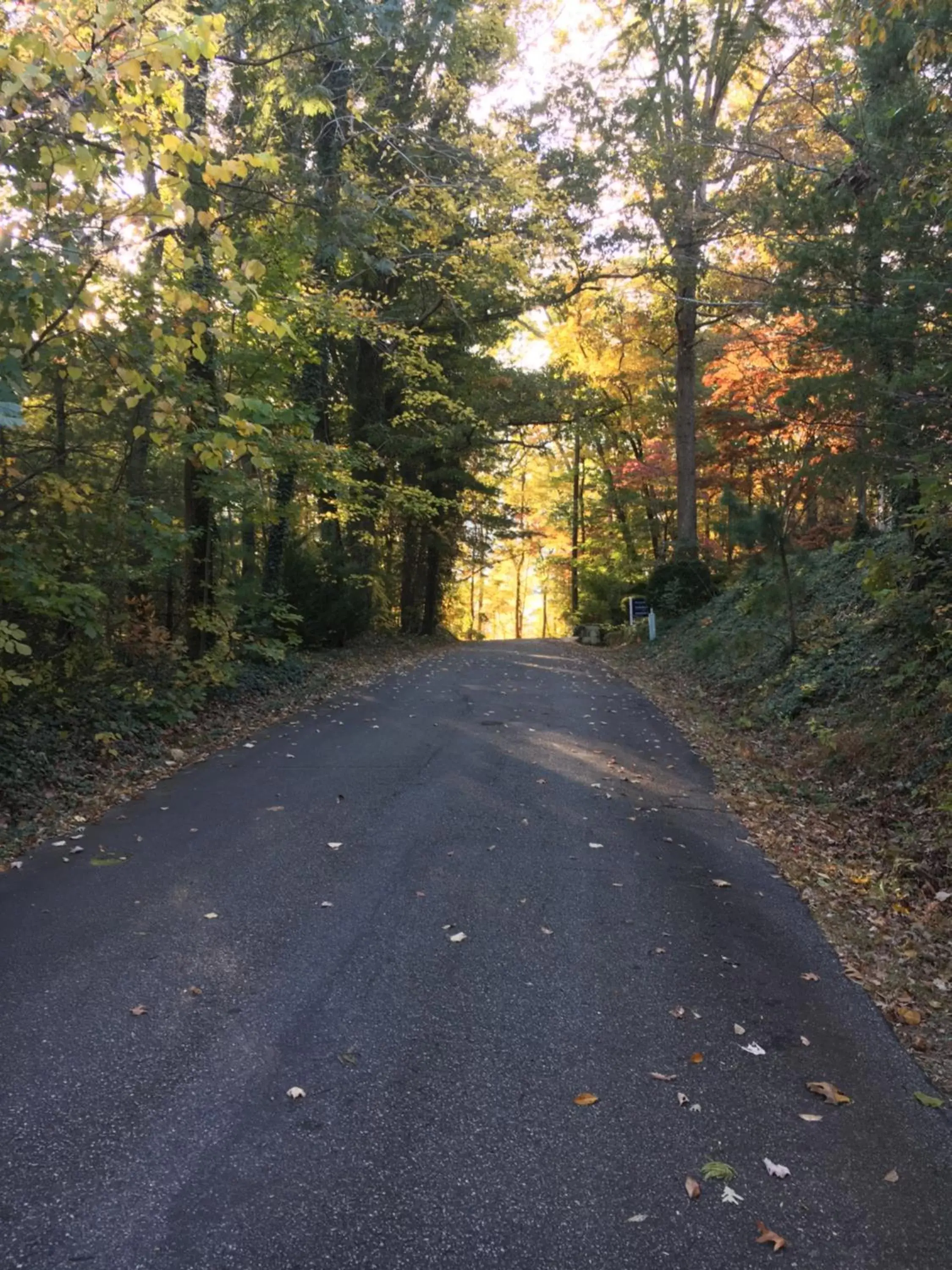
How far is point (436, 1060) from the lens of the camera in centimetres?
324

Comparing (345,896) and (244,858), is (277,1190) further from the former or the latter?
(244,858)

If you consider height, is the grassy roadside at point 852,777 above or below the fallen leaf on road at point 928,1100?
A: above

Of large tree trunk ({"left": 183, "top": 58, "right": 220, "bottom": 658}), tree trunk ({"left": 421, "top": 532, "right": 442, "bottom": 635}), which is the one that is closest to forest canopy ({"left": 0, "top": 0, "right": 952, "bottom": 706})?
large tree trunk ({"left": 183, "top": 58, "right": 220, "bottom": 658})

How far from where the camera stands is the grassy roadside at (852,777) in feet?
14.3

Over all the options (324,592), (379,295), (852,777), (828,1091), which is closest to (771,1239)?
(828,1091)

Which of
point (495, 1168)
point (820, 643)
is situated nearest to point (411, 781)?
point (495, 1168)

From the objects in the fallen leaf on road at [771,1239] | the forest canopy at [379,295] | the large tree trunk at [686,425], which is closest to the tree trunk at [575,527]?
the forest canopy at [379,295]

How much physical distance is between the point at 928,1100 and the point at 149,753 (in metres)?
7.12

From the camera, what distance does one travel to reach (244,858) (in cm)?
542

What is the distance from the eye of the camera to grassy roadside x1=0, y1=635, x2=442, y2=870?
6.31m

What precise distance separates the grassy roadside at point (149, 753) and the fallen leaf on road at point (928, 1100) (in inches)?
205

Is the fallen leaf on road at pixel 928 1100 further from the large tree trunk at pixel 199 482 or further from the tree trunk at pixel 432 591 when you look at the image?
the tree trunk at pixel 432 591

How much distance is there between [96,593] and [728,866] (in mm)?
5432

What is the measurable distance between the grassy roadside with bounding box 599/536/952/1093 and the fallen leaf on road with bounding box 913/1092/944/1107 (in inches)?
4.9
